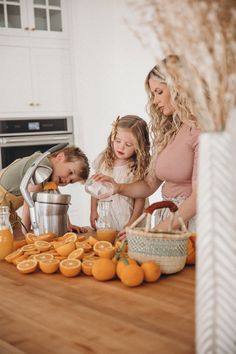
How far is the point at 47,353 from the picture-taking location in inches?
32.5

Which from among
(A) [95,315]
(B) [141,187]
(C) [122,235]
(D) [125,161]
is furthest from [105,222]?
(A) [95,315]

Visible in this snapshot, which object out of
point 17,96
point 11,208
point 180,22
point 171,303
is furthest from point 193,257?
point 17,96

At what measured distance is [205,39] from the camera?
71 centimetres

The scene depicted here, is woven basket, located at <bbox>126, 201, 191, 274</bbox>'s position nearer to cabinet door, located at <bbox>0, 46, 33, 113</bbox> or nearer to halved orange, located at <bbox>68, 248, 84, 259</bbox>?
halved orange, located at <bbox>68, 248, 84, 259</bbox>

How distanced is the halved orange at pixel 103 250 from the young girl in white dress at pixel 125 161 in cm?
70

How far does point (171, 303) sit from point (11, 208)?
4.52 feet

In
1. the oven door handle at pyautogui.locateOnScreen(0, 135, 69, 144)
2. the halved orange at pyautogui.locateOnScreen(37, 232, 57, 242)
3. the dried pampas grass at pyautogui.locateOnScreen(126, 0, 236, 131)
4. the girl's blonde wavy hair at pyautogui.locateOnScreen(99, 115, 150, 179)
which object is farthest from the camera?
the oven door handle at pyautogui.locateOnScreen(0, 135, 69, 144)

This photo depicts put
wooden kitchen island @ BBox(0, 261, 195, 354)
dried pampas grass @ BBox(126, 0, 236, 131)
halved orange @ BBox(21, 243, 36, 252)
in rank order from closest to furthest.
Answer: dried pampas grass @ BBox(126, 0, 236, 131)
wooden kitchen island @ BBox(0, 261, 195, 354)
halved orange @ BBox(21, 243, 36, 252)

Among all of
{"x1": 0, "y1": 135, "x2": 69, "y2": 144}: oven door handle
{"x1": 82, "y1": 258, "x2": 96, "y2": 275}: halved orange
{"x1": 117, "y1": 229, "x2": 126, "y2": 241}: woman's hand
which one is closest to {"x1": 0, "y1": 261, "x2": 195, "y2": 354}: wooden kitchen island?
{"x1": 82, "y1": 258, "x2": 96, "y2": 275}: halved orange

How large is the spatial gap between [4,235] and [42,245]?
131mm

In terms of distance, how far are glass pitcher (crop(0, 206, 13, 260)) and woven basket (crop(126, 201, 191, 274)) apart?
0.46 meters

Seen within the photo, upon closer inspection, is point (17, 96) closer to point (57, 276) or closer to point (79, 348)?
point (57, 276)

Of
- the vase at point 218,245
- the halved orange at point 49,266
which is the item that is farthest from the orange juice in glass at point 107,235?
the vase at point 218,245

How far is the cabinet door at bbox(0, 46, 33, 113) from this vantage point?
3.99m
